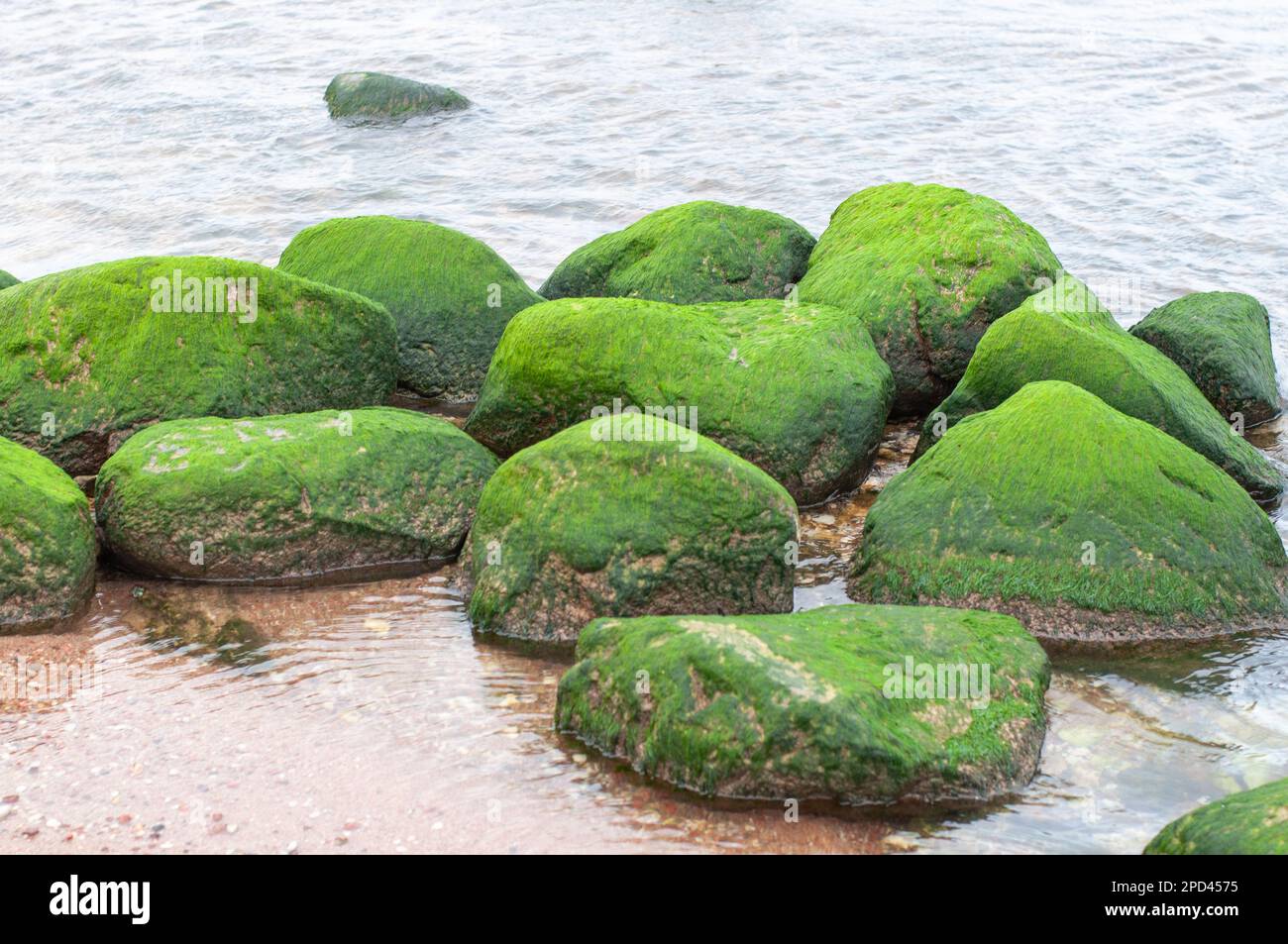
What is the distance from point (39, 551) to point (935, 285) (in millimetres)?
5611

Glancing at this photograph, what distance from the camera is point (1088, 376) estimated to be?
782cm

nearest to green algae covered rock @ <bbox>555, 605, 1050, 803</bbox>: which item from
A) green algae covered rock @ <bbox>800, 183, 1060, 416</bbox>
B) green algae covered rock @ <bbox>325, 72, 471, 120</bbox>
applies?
green algae covered rock @ <bbox>800, 183, 1060, 416</bbox>

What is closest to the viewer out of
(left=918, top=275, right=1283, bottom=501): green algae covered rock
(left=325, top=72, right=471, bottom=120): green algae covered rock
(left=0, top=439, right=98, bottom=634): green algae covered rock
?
(left=0, top=439, right=98, bottom=634): green algae covered rock

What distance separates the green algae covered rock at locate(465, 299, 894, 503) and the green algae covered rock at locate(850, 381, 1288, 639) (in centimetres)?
78

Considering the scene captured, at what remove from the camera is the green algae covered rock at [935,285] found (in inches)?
345

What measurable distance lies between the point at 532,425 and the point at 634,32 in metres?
15.0

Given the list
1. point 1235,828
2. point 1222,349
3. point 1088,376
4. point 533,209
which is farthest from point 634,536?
point 533,209

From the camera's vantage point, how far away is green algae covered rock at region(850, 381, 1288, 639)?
6414 mm

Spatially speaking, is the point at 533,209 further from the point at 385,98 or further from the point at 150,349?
the point at 150,349

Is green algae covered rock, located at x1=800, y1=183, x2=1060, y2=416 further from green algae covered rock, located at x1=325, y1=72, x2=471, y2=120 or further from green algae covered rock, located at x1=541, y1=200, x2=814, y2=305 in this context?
green algae covered rock, located at x1=325, y1=72, x2=471, y2=120

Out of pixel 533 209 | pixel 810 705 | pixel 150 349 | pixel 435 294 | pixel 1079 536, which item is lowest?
pixel 810 705

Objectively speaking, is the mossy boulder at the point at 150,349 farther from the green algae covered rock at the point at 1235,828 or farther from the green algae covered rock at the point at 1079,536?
the green algae covered rock at the point at 1235,828

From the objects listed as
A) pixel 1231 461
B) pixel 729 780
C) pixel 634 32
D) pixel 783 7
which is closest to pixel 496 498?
pixel 729 780
